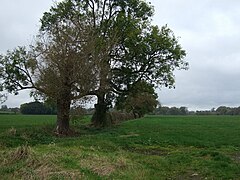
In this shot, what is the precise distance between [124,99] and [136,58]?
5.25 m

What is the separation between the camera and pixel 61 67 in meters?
27.4

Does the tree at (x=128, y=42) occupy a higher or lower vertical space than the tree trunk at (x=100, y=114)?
higher

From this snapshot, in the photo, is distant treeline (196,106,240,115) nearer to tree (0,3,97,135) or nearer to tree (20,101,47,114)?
tree (20,101,47,114)

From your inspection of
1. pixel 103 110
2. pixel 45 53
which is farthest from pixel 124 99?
pixel 45 53

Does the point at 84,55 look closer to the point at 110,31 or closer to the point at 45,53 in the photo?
the point at 45,53

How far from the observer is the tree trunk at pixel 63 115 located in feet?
95.2

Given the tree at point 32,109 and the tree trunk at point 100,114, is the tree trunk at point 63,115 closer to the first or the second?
the tree trunk at point 100,114

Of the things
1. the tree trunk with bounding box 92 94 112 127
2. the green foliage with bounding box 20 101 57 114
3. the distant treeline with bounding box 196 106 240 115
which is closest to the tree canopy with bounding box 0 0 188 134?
the tree trunk with bounding box 92 94 112 127

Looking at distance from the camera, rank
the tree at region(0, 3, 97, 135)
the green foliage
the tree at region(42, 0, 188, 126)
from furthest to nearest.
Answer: the green foliage
the tree at region(42, 0, 188, 126)
the tree at region(0, 3, 97, 135)

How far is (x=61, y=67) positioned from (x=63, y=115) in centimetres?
432

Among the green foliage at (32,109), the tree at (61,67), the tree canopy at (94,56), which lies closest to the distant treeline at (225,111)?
the green foliage at (32,109)

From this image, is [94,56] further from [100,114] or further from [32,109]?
[32,109]

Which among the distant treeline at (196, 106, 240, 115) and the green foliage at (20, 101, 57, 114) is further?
the distant treeline at (196, 106, 240, 115)

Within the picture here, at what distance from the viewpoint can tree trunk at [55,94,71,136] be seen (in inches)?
1143
